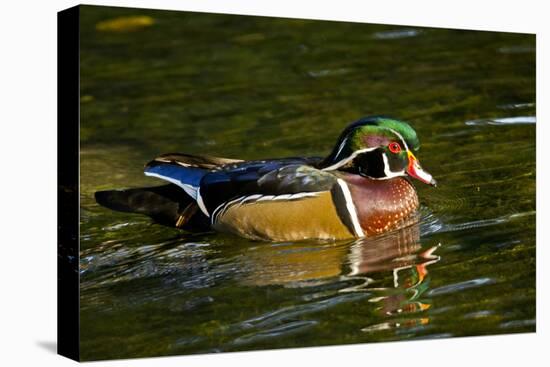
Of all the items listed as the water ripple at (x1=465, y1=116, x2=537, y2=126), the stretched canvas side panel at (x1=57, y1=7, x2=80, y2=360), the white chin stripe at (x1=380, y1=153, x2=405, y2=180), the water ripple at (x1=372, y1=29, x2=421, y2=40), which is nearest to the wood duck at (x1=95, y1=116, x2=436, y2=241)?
the white chin stripe at (x1=380, y1=153, x2=405, y2=180)

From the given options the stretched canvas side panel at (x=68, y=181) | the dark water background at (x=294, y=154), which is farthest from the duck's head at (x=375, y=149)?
the stretched canvas side panel at (x=68, y=181)

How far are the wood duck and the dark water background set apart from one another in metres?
0.09

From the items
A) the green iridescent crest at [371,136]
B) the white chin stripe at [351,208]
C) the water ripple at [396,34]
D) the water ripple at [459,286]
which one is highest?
the water ripple at [396,34]

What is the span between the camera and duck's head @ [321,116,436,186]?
29.7 feet

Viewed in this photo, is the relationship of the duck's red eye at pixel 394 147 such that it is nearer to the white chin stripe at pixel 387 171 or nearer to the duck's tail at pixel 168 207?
the white chin stripe at pixel 387 171

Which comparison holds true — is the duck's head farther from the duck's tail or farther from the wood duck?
the duck's tail

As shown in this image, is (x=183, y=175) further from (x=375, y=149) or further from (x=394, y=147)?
(x=394, y=147)

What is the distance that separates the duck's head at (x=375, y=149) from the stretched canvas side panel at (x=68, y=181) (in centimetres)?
179

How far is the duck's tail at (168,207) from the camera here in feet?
29.4

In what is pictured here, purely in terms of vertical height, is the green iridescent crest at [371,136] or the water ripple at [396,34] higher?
the water ripple at [396,34]

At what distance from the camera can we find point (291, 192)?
8844 mm

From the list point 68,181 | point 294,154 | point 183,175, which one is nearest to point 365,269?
point 294,154

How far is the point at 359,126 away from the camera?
9.07 metres

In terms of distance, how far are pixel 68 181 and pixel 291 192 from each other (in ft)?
4.91
